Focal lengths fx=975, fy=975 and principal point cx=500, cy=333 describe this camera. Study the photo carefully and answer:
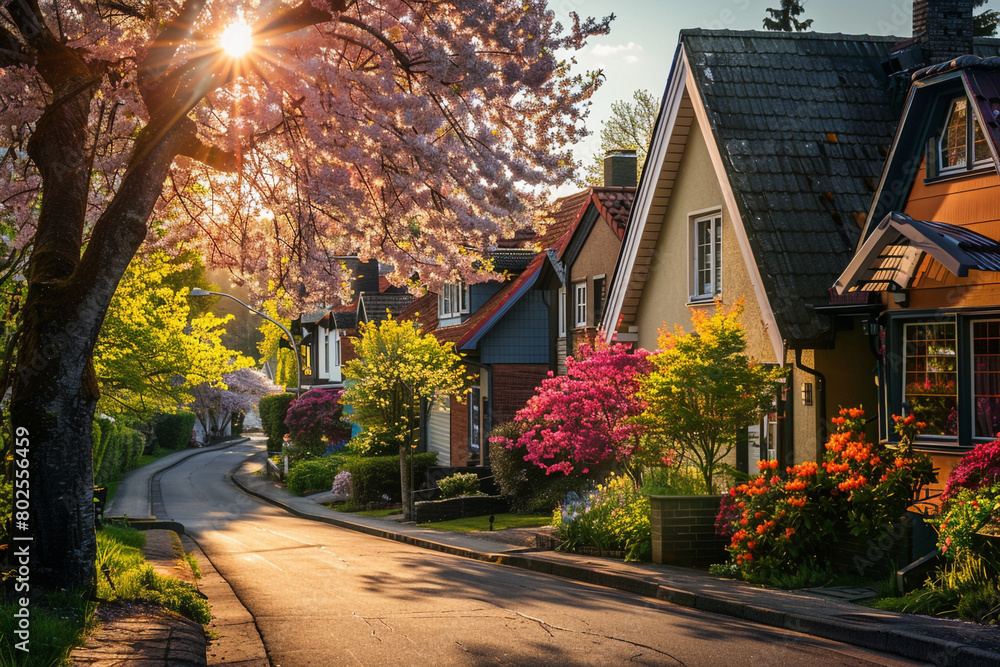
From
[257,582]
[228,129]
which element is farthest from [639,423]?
[228,129]

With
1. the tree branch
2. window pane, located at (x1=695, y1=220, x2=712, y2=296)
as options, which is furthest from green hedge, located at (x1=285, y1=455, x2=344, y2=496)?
the tree branch

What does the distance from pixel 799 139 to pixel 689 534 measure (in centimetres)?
728

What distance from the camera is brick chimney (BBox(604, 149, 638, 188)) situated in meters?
29.3

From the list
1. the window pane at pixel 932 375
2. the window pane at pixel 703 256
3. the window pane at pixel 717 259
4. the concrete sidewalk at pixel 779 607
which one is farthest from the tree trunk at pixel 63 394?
the window pane at pixel 703 256

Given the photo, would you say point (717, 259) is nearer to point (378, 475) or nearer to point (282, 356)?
point (378, 475)

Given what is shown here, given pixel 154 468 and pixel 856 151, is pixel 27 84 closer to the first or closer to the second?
pixel 856 151

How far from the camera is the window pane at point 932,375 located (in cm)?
1324

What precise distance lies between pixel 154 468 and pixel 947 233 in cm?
4833

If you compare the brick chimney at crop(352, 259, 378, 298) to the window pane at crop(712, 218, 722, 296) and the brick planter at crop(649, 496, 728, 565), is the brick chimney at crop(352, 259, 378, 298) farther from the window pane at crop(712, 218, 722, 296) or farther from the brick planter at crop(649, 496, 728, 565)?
the brick planter at crop(649, 496, 728, 565)

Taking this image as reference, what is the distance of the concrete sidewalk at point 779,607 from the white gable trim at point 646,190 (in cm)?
584

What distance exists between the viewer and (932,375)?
44.5 ft

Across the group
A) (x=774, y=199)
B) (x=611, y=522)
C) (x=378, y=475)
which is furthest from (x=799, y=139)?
(x=378, y=475)

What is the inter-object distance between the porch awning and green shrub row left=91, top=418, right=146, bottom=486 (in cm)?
2598

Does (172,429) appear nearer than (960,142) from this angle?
No
